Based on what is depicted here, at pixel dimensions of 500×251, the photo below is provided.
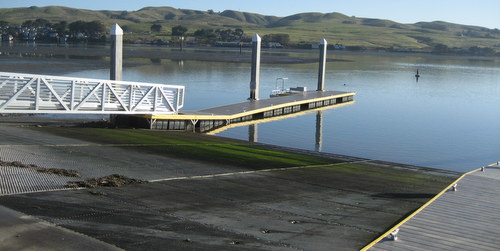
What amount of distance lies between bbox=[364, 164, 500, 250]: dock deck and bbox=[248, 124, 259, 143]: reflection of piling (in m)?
13.8

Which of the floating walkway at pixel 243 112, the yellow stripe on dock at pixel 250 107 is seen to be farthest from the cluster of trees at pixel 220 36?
the yellow stripe on dock at pixel 250 107

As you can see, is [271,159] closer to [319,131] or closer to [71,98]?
[71,98]

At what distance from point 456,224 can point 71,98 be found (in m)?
13.5

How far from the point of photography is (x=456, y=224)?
416 inches

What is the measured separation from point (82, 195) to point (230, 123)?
64.6 ft

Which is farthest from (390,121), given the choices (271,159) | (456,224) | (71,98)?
(456,224)

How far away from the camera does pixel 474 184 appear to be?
14.5 meters

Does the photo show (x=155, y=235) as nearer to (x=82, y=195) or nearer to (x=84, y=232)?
(x=84, y=232)

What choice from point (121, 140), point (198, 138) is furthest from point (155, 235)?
point (198, 138)

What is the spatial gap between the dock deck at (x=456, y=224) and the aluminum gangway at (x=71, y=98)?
40.2 ft

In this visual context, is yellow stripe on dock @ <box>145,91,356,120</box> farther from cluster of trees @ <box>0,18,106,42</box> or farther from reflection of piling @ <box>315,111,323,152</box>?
cluster of trees @ <box>0,18,106,42</box>

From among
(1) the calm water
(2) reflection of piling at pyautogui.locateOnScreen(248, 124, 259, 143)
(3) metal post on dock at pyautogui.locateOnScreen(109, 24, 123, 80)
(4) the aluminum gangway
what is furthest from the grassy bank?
(2) reflection of piling at pyautogui.locateOnScreen(248, 124, 259, 143)

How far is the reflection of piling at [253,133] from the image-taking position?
89.1 feet

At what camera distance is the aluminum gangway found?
59.2 feet
